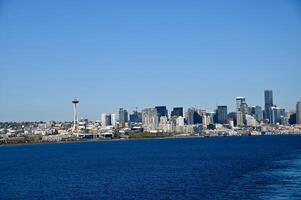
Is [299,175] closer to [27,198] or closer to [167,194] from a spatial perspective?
[167,194]

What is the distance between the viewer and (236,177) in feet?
124

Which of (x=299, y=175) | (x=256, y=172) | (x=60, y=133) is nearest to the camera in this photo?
(x=299, y=175)

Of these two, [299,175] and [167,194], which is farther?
[299,175]

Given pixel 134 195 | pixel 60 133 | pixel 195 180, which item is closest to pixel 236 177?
pixel 195 180

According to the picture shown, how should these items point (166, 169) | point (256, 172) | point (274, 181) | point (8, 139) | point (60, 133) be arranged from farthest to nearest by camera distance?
point (60, 133) < point (8, 139) < point (166, 169) < point (256, 172) < point (274, 181)

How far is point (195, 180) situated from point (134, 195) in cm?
756

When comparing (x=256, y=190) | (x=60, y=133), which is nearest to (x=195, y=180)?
(x=256, y=190)

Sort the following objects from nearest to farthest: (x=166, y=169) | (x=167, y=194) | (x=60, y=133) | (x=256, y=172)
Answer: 1. (x=167, y=194)
2. (x=256, y=172)
3. (x=166, y=169)
4. (x=60, y=133)

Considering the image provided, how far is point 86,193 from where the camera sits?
102ft

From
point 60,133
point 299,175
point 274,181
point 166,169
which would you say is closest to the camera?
point 274,181

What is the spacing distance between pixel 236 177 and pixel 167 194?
9.40 meters

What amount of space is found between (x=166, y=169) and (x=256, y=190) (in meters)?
16.3

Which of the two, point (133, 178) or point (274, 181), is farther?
point (133, 178)

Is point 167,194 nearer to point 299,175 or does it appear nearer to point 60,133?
point 299,175
